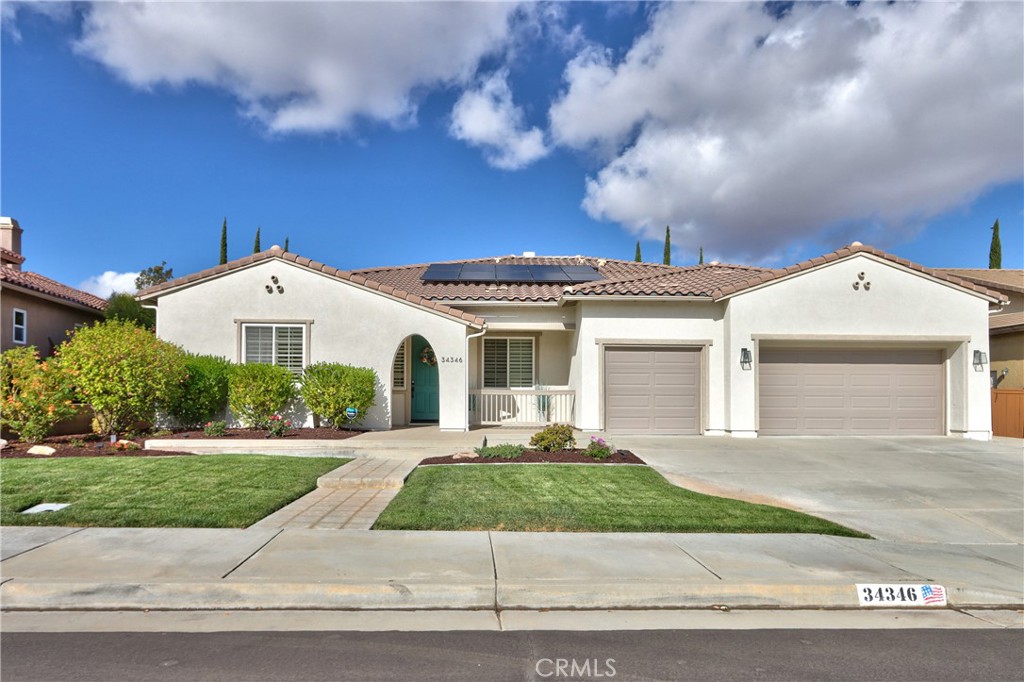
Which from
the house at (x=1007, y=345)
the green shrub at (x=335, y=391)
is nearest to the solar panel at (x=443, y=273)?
the green shrub at (x=335, y=391)

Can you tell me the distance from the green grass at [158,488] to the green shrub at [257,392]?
225 centimetres

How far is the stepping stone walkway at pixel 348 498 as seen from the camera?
6.79 metres

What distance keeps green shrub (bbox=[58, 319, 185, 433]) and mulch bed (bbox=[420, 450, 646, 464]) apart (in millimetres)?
6161

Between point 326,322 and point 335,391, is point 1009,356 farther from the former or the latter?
point 326,322

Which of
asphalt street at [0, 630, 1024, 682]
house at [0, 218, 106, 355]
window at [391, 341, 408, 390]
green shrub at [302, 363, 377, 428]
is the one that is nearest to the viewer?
asphalt street at [0, 630, 1024, 682]

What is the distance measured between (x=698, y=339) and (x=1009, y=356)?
9354 mm

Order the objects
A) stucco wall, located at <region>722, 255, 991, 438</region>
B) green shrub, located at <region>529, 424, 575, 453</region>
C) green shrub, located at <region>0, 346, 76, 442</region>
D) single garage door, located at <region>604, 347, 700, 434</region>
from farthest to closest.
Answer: single garage door, located at <region>604, 347, 700, 434</region> → stucco wall, located at <region>722, 255, 991, 438</region> → green shrub, located at <region>0, 346, 76, 442</region> → green shrub, located at <region>529, 424, 575, 453</region>

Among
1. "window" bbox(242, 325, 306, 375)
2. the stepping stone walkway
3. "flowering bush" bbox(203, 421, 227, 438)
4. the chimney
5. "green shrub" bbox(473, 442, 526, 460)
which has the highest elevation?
the chimney

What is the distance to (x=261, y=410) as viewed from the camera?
12859mm

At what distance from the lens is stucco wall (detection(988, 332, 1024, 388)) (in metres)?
15.7

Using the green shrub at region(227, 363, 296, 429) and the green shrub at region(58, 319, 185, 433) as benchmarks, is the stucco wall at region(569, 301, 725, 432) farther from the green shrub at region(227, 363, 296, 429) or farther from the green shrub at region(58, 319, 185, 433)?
the green shrub at region(58, 319, 185, 433)

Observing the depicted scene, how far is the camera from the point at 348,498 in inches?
316

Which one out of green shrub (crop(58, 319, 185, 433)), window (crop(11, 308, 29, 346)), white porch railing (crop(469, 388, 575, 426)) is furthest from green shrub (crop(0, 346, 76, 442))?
white porch railing (crop(469, 388, 575, 426))

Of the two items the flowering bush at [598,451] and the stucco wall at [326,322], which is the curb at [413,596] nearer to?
the flowering bush at [598,451]
